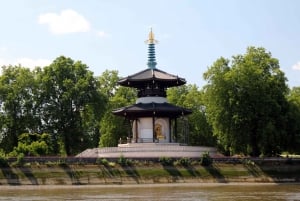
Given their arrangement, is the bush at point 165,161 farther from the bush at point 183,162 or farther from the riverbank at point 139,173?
the bush at point 183,162

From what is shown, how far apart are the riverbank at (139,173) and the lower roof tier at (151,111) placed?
31.1ft

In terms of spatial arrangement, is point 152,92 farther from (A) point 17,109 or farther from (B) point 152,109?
(A) point 17,109

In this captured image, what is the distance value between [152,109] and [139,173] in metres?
10.9

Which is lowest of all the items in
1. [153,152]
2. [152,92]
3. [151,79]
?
[153,152]

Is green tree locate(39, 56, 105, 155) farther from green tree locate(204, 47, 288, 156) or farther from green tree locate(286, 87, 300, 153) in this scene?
green tree locate(286, 87, 300, 153)

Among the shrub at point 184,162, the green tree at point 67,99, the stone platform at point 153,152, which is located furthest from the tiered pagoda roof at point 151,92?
the green tree at point 67,99

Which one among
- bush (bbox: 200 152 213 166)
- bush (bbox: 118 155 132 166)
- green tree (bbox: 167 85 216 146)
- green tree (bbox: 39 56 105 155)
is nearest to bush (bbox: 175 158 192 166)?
bush (bbox: 200 152 213 166)

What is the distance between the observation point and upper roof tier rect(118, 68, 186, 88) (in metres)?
60.0

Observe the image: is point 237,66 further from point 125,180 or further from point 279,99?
point 125,180

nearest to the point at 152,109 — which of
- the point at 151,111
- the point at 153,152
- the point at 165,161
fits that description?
the point at 151,111

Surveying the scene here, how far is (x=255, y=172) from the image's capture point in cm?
4925

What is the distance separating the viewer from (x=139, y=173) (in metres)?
47.8

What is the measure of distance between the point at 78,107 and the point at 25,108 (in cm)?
617

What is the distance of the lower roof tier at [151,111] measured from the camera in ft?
190
